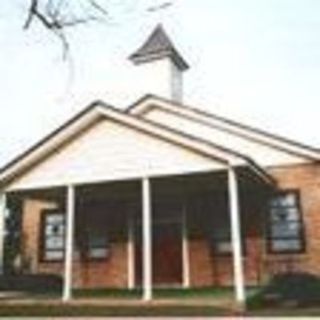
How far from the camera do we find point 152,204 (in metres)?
23.4

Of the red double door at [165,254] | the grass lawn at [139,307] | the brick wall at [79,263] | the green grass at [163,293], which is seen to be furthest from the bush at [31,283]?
the grass lawn at [139,307]

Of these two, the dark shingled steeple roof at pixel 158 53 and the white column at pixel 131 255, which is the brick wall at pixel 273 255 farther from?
the dark shingled steeple roof at pixel 158 53

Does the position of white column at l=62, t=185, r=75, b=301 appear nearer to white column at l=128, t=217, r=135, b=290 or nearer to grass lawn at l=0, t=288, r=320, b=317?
grass lawn at l=0, t=288, r=320, b=317

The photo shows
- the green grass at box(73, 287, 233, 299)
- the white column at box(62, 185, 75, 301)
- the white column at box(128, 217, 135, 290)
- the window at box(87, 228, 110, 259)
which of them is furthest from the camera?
the window at box(87, 228, 110, 259)

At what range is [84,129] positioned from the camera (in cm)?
2028

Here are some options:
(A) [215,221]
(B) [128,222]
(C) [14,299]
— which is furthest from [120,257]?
(C) [14,299]

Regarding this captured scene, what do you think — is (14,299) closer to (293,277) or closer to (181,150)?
(181,150)

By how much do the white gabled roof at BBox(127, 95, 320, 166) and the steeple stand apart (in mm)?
1258

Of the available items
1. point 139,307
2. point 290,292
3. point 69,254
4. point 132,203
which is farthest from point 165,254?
point 139,307

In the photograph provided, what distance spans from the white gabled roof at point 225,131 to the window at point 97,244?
13.7 feet

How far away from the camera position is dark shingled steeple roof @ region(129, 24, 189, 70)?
1026 inches

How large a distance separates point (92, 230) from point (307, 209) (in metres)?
7.23

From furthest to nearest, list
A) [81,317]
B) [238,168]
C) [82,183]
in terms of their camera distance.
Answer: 1. [82,183]
2. [238,168]
3. [81,317]

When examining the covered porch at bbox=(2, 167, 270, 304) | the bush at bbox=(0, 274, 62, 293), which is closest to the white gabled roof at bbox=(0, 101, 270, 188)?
the covered porch at bbox=(2, 167, 270, 304)
